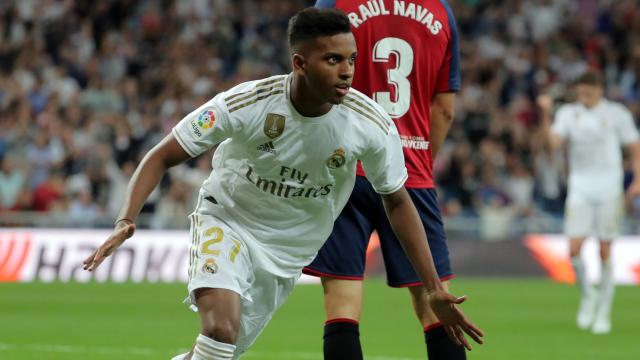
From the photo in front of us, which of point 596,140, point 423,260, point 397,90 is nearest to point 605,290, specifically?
point 596,140

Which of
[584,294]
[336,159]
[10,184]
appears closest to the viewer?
[336,159]

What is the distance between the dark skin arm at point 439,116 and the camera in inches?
269

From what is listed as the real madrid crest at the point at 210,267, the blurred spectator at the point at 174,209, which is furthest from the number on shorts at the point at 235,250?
the blurred spectator at the point at 174,209

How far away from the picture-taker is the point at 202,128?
5.62m

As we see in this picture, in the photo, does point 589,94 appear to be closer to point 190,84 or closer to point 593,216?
point 593,216

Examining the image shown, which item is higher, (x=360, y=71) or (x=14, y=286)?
(x=360, y=71)

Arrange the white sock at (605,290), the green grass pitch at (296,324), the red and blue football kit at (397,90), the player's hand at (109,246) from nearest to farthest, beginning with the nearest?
1. the player's hand at (109,246)
2. the red and blue football kit at (397,90)
3. the green grass pitch at (296,324)
4. the white sock at (605,290)

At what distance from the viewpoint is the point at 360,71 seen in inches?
260

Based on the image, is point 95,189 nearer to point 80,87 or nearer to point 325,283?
point 80,87

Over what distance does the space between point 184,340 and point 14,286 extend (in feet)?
24.8

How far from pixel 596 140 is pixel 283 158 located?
7884 millimetres

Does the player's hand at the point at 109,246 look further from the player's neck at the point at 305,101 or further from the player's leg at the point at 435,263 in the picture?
the player's leg at the point at 435,263

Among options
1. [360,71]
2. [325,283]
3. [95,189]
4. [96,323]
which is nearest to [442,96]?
[360,71]

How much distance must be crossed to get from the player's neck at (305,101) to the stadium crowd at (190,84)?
14147 mm
